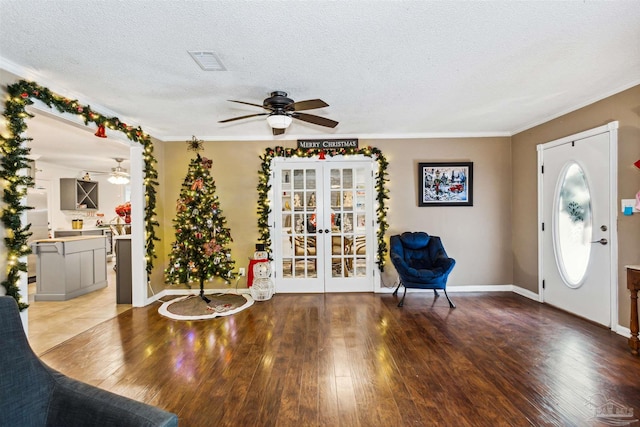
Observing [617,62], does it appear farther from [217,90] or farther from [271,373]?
[271,373]

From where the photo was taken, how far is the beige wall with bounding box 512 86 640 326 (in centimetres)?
308

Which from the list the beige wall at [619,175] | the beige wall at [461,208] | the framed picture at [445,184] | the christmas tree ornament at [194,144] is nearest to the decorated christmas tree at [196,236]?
the christmas tree ornament at [194,144]

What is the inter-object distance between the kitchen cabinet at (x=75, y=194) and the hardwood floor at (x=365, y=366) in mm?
5427

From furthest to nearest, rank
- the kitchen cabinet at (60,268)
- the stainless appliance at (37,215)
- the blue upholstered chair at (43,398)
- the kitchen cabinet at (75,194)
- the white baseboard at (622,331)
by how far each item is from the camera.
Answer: the kitchen cabinet at (75,194)
the stainless appliance at (37,215)
the kitchen cabinet at (60,268)
the white baseboard at (622,331)
the blue upholstered chair at (43,398)

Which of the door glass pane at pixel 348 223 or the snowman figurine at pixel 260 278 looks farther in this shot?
the door glass pane at pixel 348 223

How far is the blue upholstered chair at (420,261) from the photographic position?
421 centimetres

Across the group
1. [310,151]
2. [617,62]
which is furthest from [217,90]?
[617,62]

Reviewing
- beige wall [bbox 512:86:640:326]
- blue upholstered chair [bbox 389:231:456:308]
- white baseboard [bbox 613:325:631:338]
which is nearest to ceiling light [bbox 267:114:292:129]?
blue upholstered chair [bbox 389:231:456:308]

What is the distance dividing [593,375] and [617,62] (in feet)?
8.68

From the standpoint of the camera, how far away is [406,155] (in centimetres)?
498

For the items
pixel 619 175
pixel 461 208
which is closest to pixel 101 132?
pixel 461 208

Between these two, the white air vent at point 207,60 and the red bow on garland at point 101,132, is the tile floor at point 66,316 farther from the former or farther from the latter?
the white air vent at point 207,60

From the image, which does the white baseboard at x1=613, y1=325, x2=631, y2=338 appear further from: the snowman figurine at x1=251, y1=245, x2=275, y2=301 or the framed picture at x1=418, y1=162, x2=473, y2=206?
the snowman figurine at x1=251, y1=245, x2=275, y2=301

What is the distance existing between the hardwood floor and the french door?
1.02m
